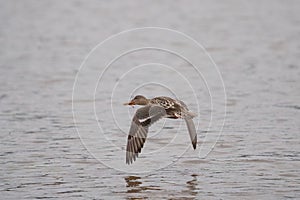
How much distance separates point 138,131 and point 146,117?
237mm

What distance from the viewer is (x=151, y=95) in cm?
1484

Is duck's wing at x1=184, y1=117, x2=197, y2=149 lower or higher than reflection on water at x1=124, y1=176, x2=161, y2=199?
higher

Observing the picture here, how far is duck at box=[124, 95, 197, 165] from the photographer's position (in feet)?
33.5

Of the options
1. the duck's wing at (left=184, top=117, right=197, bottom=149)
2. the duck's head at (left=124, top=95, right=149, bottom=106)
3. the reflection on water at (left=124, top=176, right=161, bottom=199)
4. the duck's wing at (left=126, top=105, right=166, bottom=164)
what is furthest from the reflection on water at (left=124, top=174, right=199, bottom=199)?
the duck's head at (left=124, top=95, right=149, bottom=106)

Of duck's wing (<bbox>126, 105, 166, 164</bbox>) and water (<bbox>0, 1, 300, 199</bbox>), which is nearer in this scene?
water (<bbox>0, 1, 300, 199</bbox>)

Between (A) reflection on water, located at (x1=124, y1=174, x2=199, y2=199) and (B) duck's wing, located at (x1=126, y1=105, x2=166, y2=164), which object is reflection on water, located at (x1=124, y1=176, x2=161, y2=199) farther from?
(B) duck's wing, located at (x1=126, y1=105, x2=166, y2=164)

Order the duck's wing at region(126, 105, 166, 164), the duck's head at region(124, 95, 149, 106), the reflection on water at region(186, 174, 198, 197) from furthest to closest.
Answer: the duck's head at region(124, 95, 149, 106)
the duck's wing at region(126, 105, 166, 164)
the reflection on water at region(186, 174, 198, 197)

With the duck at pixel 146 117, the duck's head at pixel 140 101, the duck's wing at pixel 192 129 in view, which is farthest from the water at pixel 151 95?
the duck's head at pixel 140 101

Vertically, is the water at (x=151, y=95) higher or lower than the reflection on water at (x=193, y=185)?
higher

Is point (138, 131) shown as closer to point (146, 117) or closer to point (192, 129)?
point (146, 117)

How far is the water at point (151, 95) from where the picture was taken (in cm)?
982

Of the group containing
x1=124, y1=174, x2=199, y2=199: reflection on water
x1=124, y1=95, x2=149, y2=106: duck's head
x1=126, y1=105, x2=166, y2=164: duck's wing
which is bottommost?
x1=124, y1=174, x2=199, y2=199: reflection on water

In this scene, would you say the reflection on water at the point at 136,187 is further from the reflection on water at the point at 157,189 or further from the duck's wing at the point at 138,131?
the duck's wing at the point at 138,131

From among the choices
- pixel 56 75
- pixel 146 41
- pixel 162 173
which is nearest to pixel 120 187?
pixel 162 173
